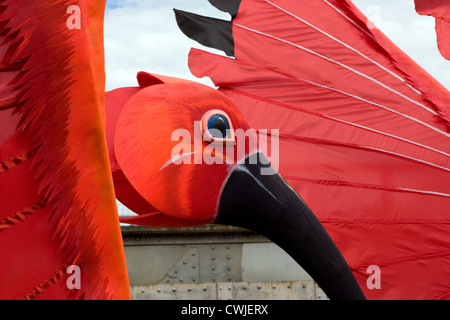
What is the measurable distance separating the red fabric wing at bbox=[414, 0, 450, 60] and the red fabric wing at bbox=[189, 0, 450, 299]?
0.69 feet

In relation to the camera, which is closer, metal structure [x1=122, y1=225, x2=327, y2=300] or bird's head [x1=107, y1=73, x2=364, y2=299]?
bird's head [x1=107, y1=73, x2=364, y2=299]

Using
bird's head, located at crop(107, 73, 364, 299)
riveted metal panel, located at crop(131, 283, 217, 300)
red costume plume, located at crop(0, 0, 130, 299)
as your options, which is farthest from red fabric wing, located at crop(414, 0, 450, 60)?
riveted metal panel, located at crop(131, 283, 217, 300)

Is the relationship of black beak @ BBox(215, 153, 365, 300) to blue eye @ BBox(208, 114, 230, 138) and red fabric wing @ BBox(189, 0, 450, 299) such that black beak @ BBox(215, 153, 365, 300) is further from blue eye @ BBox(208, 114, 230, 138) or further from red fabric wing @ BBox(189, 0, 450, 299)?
red fabric wing @ BBox(189, 0, 450, 299)

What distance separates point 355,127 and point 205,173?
1.08 meters

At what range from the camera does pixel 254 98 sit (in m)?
2.61

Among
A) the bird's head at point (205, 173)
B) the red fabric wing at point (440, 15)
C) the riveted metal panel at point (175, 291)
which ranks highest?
the red fabric wing at point (440, 15)

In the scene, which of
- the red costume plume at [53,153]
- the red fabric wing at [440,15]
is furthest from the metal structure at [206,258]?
the red costume plume at [53,153]

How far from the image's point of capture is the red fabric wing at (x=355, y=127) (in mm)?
2580

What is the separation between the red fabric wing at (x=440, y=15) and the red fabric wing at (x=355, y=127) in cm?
21

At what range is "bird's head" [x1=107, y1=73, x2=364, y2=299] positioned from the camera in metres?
1.78

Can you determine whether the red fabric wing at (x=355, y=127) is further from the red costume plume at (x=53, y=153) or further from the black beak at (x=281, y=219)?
the red costume plume at (x=53, y=153)

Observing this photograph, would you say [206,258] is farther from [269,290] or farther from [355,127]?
[355,127]

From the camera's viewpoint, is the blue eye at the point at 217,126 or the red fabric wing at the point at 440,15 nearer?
the blue eye at the point at 217,126
